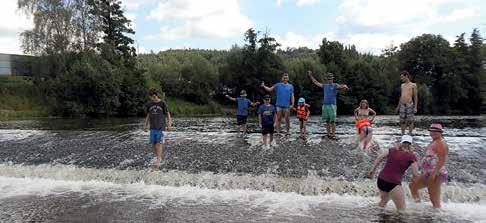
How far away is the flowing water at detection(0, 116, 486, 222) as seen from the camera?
31.2ft

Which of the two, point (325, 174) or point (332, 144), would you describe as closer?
point (325, 174)

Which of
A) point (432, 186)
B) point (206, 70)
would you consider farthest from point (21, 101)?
point (432, 186)

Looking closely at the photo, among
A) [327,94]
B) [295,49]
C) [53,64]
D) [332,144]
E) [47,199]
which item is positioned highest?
[295,49]

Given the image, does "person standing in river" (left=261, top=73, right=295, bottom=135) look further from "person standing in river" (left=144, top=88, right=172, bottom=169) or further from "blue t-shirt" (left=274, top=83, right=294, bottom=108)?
"person standing in river" (left=144, top=88, right=172, bottom=169)

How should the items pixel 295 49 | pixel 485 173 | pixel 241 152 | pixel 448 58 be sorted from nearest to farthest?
pixel 485 173 → pixel 241 152 → pixel 448 58 → pixel 295 49

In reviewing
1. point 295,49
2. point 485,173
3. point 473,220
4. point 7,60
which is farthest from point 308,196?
point 295,49

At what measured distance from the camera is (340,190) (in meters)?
11.3

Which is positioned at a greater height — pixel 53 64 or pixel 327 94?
pixel 53 64

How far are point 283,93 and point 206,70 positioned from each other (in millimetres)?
58779

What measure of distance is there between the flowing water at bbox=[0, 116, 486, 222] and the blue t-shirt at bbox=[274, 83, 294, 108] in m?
1.40

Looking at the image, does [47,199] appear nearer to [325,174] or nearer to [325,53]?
[325,174]

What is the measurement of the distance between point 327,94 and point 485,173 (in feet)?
19.8

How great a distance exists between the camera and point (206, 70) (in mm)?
74062

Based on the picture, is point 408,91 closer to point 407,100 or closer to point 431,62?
point 407,100
